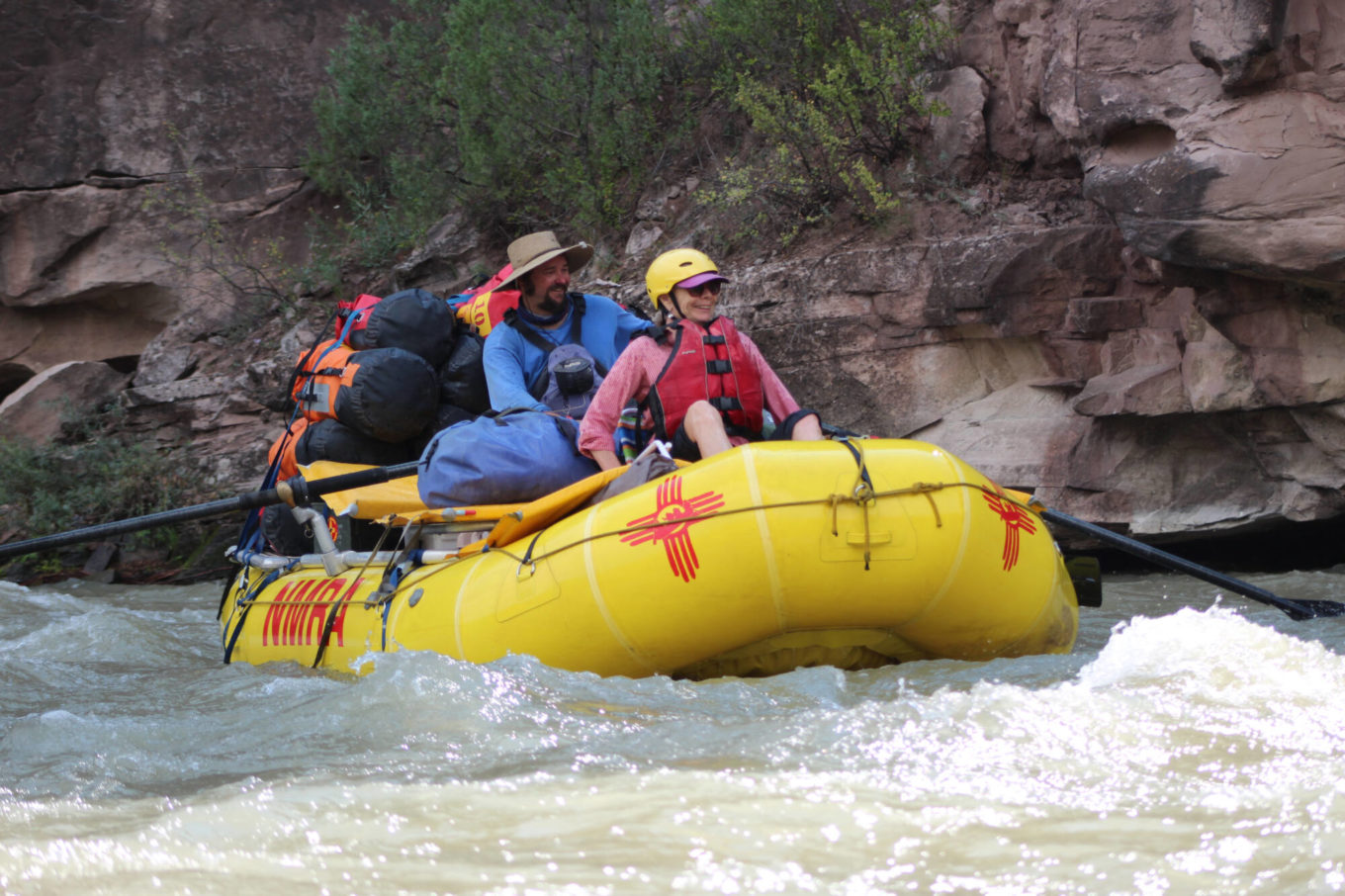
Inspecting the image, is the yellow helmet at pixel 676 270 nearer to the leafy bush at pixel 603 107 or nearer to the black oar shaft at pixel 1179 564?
the black oar shaft at pixel 1179 564

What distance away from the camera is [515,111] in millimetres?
9258

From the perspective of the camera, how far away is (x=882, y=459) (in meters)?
2.97

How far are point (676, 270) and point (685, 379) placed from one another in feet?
1.29

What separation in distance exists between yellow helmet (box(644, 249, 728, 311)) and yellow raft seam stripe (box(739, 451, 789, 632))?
45.3 inches

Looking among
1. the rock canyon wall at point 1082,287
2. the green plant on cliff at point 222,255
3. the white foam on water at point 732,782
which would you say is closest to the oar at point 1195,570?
the white foam on water at point 732,782

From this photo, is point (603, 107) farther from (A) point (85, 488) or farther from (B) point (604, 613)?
(B) point (604, 613)

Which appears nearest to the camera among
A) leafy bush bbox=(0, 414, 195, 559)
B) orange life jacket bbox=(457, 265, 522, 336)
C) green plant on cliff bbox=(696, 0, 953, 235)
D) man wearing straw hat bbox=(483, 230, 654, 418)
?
man wearing straw hat bbox=(483, 230, 654, 418)

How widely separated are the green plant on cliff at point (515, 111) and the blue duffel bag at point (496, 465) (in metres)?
5.30

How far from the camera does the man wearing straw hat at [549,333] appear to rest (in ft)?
15.9

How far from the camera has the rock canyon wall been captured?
4.97 m

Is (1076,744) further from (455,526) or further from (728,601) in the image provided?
(455,526)

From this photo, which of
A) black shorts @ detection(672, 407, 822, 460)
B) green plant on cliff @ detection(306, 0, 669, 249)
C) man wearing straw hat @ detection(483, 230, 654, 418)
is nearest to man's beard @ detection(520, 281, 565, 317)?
man wearing straw hat @ detection(483, 230, 654, 418)

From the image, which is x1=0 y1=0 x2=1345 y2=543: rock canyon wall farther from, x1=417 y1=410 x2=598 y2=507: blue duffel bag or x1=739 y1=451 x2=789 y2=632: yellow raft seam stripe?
x1=739 y1=451 x2=789 y2=632: yellow raft seam stripe

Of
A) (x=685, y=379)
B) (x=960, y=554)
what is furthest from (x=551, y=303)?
(x=960, y=554)
